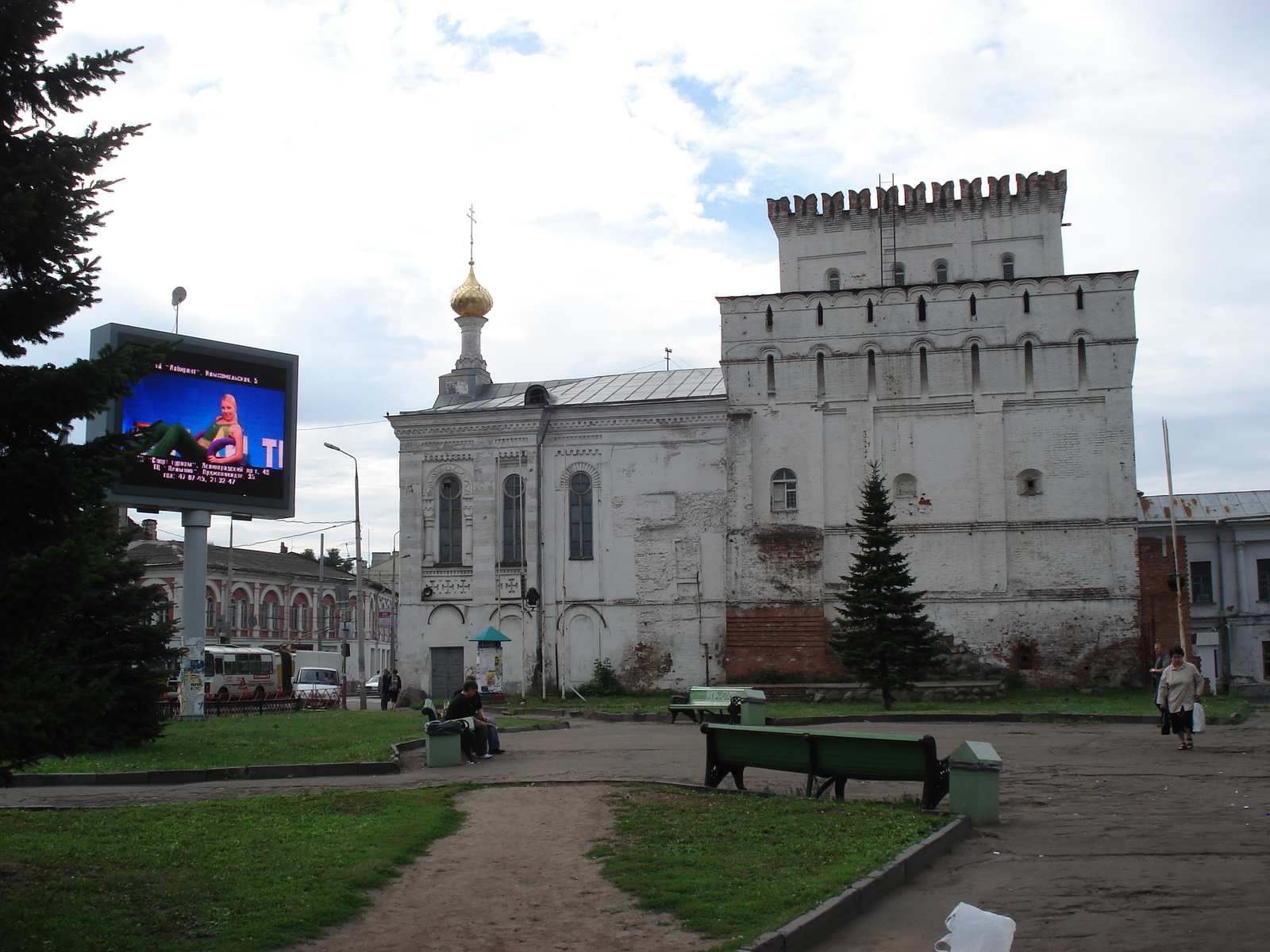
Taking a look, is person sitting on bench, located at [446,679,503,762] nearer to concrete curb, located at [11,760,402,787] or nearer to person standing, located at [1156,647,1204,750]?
concrete curb, located at [11,760,402,787]

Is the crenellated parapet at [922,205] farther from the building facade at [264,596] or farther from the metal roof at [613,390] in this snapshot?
the building facade at [264,596]

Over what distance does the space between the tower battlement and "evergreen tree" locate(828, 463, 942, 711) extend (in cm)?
1230

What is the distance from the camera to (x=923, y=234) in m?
37.3

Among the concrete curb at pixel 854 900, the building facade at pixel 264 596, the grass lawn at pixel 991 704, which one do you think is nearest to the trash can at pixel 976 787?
the concrete curb at pixel 854 900

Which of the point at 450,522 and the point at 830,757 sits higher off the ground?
the point at 450,522

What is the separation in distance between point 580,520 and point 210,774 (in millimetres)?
24222

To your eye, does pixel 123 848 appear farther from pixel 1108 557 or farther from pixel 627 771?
pixel 1108 557

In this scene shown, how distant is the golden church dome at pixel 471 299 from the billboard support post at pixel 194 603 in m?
20.9

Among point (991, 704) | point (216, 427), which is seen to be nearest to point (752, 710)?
point (991, 704)

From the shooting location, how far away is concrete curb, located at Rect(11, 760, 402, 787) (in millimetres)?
12484

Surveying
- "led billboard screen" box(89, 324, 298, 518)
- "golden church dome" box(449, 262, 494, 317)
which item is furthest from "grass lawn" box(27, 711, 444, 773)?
"golden church dome" box(449, 262, 494, 317)

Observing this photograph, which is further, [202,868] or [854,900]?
[202,868]

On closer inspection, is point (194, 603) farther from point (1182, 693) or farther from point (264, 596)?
point (264, 596)

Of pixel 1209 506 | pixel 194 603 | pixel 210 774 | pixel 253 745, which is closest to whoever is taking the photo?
pixel 210 774
